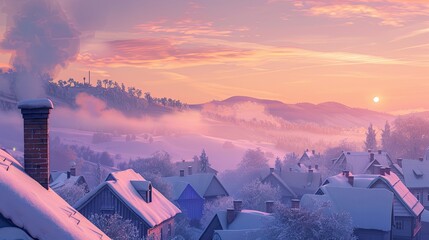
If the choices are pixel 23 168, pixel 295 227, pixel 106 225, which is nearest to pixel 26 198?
pixel 23 168

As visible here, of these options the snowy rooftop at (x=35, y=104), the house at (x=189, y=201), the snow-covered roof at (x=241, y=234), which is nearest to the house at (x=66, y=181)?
the house at (x=189, y=201)

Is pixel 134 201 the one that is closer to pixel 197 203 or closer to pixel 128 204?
pixel 128 204

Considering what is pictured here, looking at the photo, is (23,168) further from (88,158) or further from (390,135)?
(88,158)

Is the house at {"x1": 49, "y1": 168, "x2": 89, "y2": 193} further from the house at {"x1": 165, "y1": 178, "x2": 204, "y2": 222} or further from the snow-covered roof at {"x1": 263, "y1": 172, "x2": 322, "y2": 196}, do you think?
the snow-covered roof at {"x1": 263, "y1": 172, "x2": 322, "y2": 196}

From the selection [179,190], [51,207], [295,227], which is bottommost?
[179,190]

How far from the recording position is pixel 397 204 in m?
55.1

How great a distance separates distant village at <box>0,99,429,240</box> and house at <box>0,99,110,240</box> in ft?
0.08

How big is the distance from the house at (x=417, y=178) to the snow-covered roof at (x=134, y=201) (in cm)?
5019

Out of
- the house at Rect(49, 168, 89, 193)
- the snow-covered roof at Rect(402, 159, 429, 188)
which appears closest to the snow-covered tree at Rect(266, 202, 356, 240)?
the house at Rect(49, 168, 89, 193)

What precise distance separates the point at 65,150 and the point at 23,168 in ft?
529

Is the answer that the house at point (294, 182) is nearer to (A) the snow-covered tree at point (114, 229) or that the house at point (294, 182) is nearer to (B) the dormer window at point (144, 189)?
(B) the dormer window at point (144, 189)

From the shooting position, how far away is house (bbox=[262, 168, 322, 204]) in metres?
84.1

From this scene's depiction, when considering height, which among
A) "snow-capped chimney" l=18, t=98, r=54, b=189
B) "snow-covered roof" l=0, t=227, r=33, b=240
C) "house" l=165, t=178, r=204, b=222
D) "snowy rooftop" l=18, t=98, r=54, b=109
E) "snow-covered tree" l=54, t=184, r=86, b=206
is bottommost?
"house" l=165, t=178, r=204, b=222

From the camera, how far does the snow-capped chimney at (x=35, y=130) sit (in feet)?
46.3
